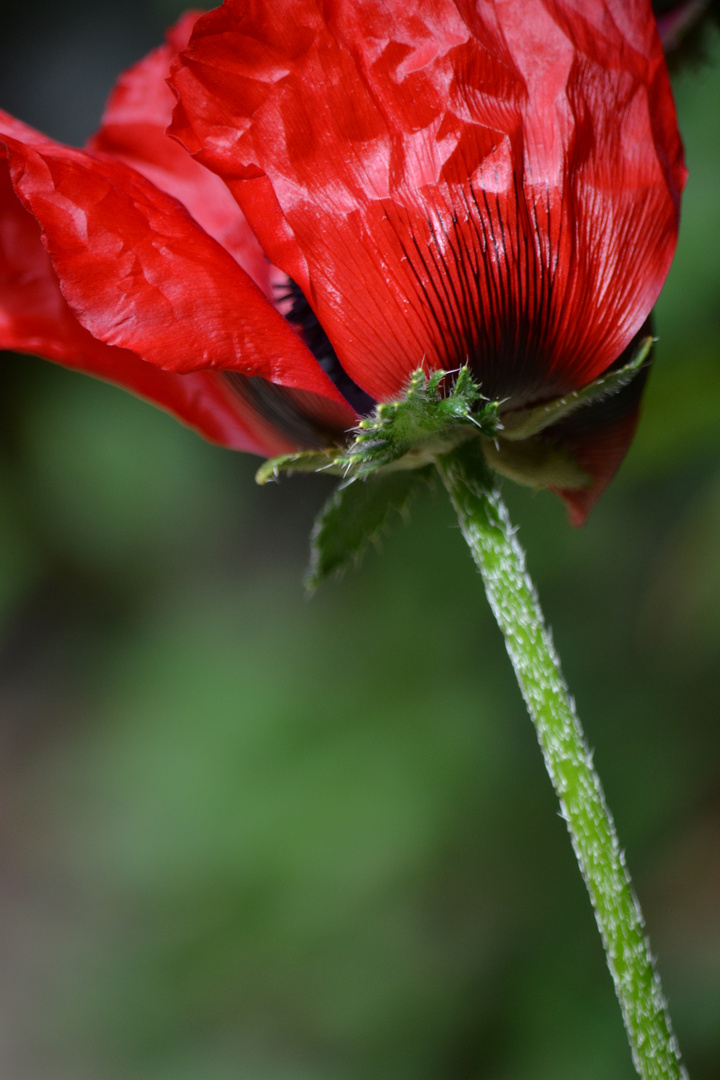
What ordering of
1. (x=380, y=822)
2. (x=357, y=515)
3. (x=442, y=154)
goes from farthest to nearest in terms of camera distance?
(x=380, y=822)
(x=357, y=515)
(x=442, y=154)

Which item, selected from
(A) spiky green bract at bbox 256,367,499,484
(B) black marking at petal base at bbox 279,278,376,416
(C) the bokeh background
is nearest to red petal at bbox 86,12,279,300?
(B) black marking at petal base at bbox 279,278,376,416

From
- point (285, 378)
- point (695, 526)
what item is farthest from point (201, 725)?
point (285, 378)

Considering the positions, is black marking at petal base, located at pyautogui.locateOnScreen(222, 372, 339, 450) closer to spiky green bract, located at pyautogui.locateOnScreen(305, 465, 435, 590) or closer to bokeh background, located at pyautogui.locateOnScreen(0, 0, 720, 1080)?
spiky green bract, located at pyautogui.locateOnScreen(305, 465, 435, 590)

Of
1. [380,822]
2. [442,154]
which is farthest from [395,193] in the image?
[380,822]

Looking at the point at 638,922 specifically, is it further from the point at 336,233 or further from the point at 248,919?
the point at 248,919

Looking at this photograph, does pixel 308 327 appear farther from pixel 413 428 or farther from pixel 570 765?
pixel 570 765

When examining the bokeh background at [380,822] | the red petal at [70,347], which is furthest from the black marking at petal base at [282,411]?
the bokeh background at [380,822]

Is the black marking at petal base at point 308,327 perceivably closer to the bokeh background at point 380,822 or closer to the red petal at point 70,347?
the red petal at point 70,347
